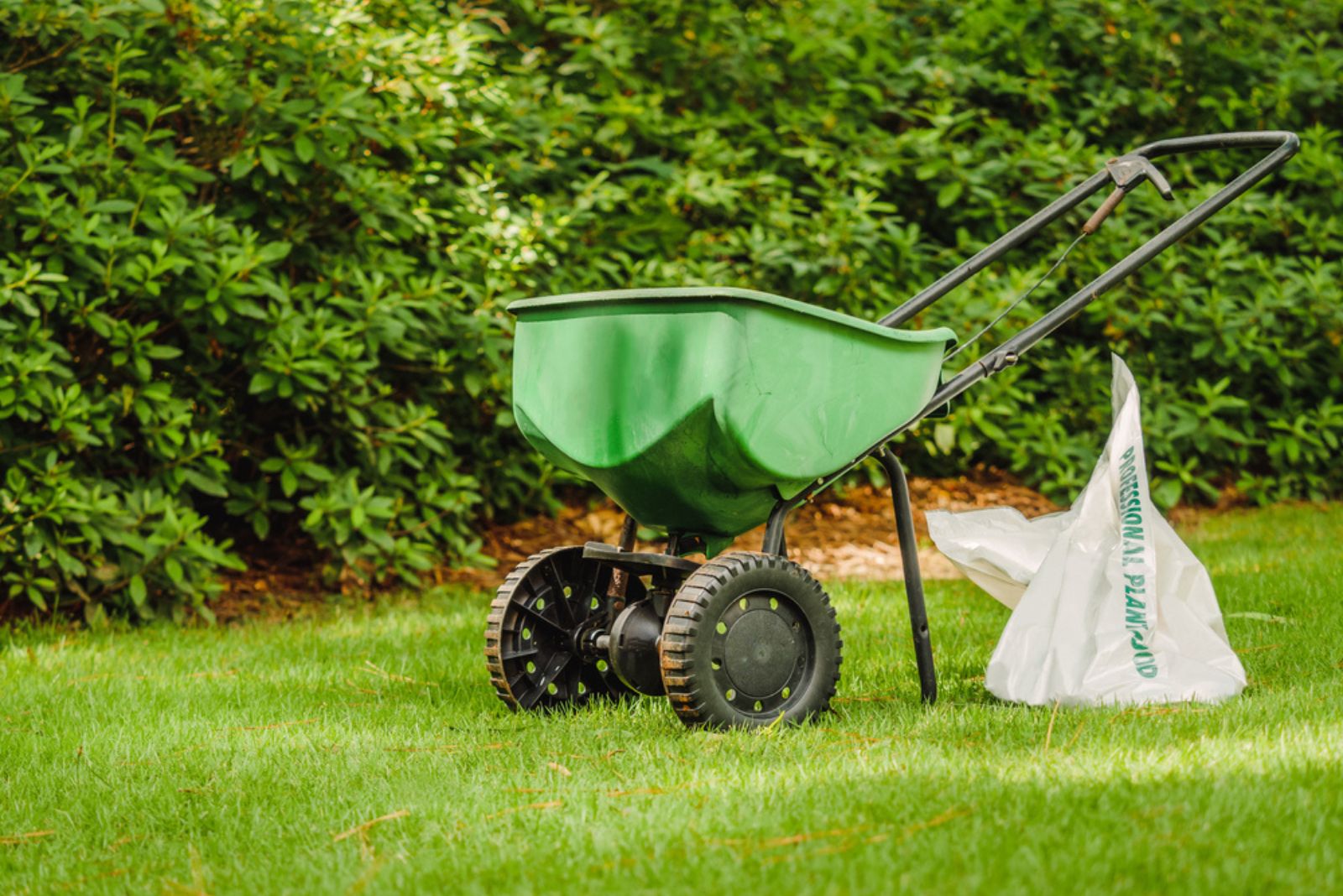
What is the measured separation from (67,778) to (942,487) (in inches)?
171

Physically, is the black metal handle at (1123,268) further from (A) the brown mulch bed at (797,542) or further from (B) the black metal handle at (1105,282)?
(A) the brown mulch bed at (797,542)

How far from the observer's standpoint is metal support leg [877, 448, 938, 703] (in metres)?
3.12

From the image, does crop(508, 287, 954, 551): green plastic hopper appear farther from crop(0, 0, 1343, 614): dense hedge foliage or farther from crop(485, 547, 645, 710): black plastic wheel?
crop(0, 0, 1343, 614): dense hedge foliage

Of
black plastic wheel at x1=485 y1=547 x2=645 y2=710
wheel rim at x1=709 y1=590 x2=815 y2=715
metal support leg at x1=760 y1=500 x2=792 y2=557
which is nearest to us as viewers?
wheel rim at x1=709 y1=590 x2=815 y2=715

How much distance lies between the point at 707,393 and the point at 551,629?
818 mm

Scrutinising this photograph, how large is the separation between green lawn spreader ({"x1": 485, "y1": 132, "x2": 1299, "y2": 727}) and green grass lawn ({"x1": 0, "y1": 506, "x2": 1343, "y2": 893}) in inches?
5.3

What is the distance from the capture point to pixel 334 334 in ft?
14.8

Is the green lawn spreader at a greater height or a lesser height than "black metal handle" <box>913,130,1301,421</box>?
lesser

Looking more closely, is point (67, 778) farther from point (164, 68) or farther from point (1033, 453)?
point (1033, 453)

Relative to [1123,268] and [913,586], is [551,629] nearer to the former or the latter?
[913,586]

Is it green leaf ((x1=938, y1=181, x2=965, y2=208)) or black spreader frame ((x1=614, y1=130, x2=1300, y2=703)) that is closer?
black spreader frame ((x1=614, y1=130, x2=1300, y2=703))

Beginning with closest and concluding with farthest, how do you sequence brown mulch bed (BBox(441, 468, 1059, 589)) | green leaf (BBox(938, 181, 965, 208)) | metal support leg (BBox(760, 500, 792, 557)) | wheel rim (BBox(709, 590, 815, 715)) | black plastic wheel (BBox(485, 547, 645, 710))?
1. wheel rim (BBox(709, 590, 815, 715))
2. metal support leg (BBox(760, 500, 792, 557))
3. black plastic wheel (BBox(485, 547, 645, 710))
4. brown mulch bed (BBox(441, 468, 1059, 589))
5. green leaf (BBox(938, 181, 965, 208))

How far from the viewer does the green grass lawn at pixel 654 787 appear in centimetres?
196

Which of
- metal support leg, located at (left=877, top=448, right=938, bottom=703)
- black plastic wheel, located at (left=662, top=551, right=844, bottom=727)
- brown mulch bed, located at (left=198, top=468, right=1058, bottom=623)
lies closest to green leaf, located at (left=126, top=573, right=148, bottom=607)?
brown mulch bed, located at (left=198, top=468, right=1058, bottom=623)
